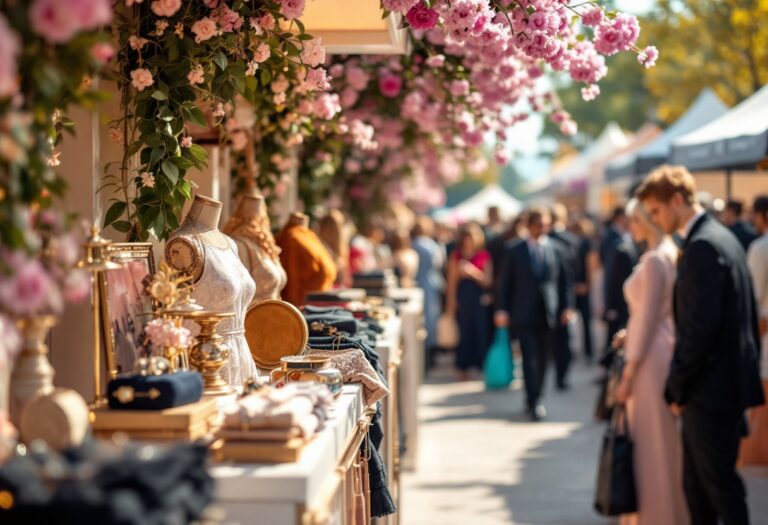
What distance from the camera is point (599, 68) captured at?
566 cm

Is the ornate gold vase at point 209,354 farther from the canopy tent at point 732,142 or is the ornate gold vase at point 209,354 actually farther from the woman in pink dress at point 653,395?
the canopy tent at point 732,142

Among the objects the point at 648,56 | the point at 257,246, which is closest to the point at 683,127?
the point at 648,56

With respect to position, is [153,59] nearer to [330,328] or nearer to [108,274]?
[108,274]

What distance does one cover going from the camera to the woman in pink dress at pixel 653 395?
6.68 m

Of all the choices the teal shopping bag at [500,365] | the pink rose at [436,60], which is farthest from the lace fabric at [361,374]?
the teal shopping bag at [500,365]

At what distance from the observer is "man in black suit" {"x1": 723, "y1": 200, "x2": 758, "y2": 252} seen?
423 inches

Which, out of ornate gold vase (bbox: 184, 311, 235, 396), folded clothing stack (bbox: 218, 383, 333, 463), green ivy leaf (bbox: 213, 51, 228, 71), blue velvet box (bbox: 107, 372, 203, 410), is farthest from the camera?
green ivy leaf (bbox: 213, 51, 228, 71)

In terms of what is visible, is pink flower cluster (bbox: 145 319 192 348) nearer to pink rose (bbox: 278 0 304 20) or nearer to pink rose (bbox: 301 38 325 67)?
pink rose (bbox: 278 0 304 20)

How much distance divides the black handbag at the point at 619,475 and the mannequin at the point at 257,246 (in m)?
2.22

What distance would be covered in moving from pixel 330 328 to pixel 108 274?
1.78m

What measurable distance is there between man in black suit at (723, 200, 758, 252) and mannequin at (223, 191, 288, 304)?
6.09 m

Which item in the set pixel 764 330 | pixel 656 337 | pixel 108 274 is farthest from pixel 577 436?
pixel 108 274

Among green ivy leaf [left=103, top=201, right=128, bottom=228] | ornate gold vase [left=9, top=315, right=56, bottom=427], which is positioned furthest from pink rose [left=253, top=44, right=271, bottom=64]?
ornate gold vase [left=9, top=315, right=56, bottom=427]

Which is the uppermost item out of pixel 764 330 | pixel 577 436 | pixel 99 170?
pixel 99 170
